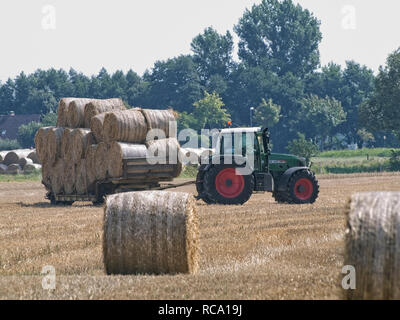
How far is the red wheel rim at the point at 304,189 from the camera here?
22.1 m

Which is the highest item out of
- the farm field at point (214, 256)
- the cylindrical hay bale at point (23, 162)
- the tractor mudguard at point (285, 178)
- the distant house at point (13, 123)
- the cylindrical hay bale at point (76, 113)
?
the distant house at point (13, 123)

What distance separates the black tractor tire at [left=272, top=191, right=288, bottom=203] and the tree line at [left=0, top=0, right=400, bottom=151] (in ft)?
213

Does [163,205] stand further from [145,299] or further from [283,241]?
[283,241]

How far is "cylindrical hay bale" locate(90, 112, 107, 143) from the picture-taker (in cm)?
2284

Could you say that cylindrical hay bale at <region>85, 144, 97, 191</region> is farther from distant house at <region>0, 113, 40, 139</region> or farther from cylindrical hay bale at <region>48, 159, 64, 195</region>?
distant house at <region>0, 113, 40, 139</region>

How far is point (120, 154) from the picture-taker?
22141 millimetres

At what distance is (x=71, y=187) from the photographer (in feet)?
78.4

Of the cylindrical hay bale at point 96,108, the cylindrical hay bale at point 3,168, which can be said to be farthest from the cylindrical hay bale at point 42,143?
the cylindrical hay bale at point 3,168

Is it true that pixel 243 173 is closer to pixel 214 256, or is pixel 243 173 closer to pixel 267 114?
pixel 214 256

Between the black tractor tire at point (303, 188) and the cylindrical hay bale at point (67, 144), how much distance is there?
6695 millimetres

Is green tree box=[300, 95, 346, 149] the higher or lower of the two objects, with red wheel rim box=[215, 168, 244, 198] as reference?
higher

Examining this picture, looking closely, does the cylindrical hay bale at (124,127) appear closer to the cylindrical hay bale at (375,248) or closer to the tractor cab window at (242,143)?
the tractor cab window at (242,143)

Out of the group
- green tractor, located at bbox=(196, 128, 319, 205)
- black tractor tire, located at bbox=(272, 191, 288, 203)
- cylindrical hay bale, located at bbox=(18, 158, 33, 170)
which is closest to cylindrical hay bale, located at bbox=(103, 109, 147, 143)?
green tractor, located at bbox=(196, 128, 319, 205)

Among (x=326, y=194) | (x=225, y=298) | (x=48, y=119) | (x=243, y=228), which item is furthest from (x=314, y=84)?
(x=225, y=298)
